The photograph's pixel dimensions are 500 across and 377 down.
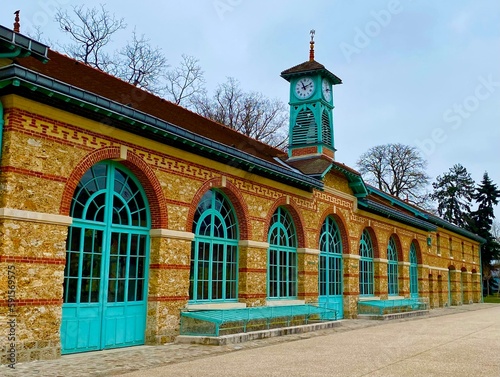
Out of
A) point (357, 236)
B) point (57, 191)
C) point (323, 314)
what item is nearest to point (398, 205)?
point (357, 236)

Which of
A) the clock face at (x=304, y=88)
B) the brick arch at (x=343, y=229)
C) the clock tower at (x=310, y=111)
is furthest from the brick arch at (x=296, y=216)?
the clock face at (x=304, y=88)

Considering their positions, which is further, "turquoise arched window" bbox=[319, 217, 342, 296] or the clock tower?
the clock tower

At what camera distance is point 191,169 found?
497 inches

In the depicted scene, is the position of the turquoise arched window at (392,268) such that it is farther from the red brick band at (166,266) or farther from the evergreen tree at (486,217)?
the evergreen tree at (486,217)

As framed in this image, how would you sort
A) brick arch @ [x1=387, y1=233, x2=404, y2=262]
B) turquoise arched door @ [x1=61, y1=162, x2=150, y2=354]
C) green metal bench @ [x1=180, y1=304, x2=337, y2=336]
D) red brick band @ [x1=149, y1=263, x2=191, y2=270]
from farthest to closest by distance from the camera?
brick arch @ [x1=387, y1=233, x2=404, y2=262] → green metal bench @ [x1=180, y1=304, x2=337, y2=336] → red brick band @ [x1=149, y1=263, x2=191, y2=270] → turquoise arched door @ [x1=61, y1=162, x2=150, y2=354]

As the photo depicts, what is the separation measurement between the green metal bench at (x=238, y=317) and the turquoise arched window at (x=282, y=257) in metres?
0.82

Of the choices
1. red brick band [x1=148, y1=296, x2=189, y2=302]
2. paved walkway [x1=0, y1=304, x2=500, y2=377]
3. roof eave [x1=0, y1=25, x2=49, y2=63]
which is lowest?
paved walkway [x1=0, y1=304, x2=500, y2=377]

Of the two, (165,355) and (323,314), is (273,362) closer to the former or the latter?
(165,355)

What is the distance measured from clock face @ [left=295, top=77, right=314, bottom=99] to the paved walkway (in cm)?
1008

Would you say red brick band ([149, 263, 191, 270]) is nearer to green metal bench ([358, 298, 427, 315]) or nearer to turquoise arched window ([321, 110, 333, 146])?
turquoise arched window ([321, 110, 333, 146])

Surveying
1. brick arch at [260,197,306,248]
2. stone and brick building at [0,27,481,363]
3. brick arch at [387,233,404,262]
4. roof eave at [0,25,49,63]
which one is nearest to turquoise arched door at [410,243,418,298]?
brick arch at [387,233,404,262]

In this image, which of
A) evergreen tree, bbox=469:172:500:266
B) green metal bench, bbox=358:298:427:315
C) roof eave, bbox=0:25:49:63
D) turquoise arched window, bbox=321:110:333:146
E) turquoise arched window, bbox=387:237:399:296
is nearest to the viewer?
roof eave, bbox=0:25:49:63

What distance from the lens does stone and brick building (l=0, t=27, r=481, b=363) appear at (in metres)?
8.85

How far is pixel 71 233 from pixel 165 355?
2.92 m
